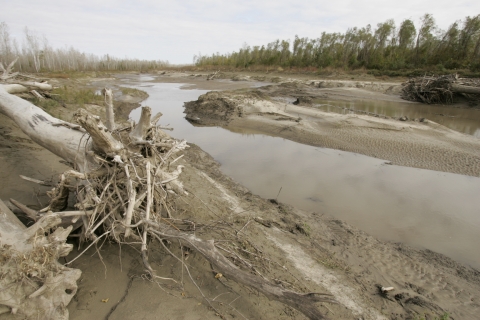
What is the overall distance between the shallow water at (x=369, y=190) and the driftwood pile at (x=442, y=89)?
487 inches

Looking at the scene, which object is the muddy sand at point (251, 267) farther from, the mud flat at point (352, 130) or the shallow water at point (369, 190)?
the mud flat at point (352, 130)

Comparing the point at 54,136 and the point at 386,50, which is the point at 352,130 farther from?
the point at 386,50

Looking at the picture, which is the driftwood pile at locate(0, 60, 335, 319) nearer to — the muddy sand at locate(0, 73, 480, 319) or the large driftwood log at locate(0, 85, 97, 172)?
the large driftwood log at locate(0, 85, 97, 172)

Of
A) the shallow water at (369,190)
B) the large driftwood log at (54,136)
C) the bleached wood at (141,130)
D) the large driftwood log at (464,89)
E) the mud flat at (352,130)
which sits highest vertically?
the large driftwood log at (464,89)

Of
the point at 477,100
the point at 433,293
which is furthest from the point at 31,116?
the point at 477,100

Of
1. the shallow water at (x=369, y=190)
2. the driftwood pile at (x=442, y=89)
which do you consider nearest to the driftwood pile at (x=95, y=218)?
the shallow water at (x=369, y=190)

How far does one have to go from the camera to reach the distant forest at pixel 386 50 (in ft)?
89.5

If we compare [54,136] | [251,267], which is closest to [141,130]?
[54,136]

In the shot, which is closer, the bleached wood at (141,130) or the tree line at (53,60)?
the bleached wood at (141,130)

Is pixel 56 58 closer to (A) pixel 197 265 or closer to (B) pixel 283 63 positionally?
(B) pixel 283 63

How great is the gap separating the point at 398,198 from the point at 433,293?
2.87 m

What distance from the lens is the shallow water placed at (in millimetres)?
4742

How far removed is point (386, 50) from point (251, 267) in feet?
126

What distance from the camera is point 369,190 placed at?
246 inches
